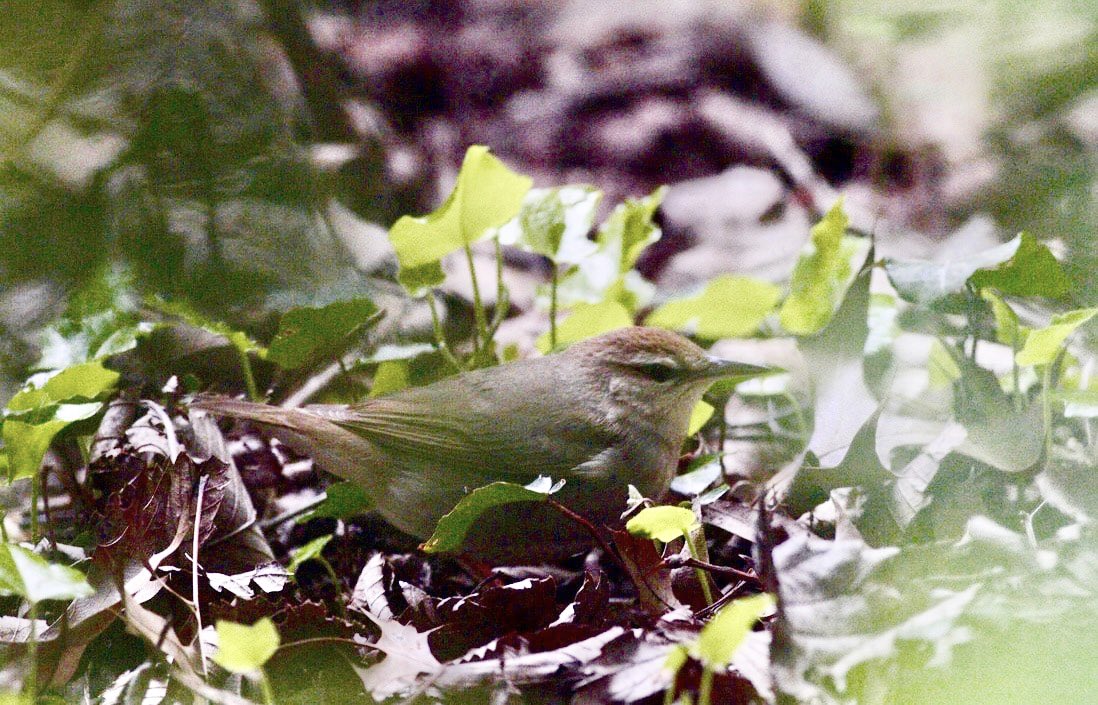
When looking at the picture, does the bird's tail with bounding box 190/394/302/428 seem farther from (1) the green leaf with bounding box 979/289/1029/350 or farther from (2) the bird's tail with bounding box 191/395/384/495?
(1) the green leaf with bounding box 979/289/1029/350

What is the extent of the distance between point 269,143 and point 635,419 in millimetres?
2354

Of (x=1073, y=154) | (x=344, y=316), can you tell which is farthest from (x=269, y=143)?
(x=1073, y=154)

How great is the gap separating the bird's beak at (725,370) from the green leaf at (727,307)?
36 centimetres

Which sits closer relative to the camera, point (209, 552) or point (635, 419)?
point (209, 552)

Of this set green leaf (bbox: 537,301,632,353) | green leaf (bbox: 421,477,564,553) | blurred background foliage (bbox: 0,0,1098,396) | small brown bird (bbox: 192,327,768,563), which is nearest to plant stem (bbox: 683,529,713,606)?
green leaf (bbox: 421,477,564,553)

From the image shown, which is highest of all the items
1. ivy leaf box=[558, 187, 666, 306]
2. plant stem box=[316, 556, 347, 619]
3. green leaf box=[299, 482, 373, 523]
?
ivy leaf box=[558, 187, 666, 306]

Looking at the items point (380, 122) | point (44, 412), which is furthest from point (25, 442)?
point (380, 122)

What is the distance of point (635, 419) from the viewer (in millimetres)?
2891

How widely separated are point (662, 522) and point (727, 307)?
4.51 ft

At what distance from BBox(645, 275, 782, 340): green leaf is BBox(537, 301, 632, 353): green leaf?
0.57ft

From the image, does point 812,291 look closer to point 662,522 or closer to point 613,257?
point 613,257

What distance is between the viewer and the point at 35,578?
5.59 feet

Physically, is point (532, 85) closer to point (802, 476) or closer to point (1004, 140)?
point (1004, 140)

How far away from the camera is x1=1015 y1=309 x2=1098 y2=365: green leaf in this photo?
2396 millimetres
